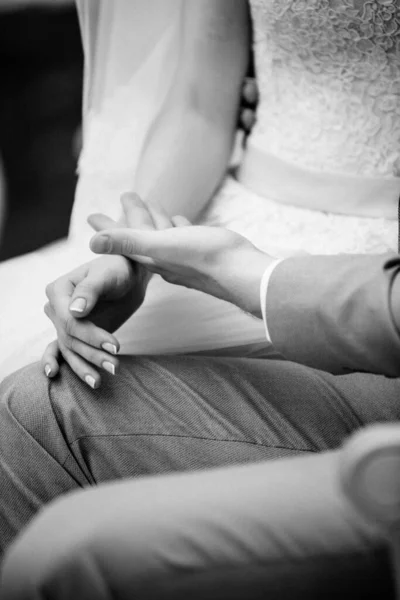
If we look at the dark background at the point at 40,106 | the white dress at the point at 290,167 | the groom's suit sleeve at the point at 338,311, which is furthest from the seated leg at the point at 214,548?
the dark background at the point at 40,106

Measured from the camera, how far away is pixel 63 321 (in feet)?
2.62

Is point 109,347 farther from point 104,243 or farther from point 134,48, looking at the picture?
point 134,48

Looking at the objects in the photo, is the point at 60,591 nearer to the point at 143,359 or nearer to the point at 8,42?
the point at 143,359

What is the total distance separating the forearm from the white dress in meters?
0.03

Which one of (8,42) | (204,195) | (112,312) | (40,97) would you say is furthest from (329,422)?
(8,42)

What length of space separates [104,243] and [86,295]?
2.3 inches

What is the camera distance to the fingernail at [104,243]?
2.56 feet

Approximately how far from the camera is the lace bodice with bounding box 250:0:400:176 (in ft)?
2.92

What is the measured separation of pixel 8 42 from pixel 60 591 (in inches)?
107

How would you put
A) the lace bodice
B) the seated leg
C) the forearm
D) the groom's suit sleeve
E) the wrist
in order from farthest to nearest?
the forearm, the lace bodice, the wrist, the groom's suit sleeve, the seated leg

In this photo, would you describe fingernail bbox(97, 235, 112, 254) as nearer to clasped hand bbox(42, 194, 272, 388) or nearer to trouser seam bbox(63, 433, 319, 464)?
clasped hand bbox(42, 194, 272, 388)

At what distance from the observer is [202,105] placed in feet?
3.44

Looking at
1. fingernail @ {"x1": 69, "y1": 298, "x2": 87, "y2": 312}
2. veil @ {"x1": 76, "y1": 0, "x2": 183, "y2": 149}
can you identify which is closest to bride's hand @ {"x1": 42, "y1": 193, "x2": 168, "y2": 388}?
fingernail @ {"x1": 69, "y1": 298, "x2": 87, "y2": 312}

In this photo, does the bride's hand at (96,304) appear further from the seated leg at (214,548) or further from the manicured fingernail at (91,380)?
the seated leg at (214,548)
